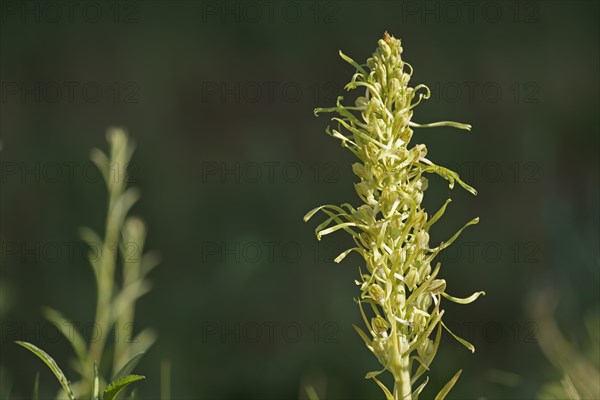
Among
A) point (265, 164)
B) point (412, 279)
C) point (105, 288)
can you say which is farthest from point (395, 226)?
point (265, 164)

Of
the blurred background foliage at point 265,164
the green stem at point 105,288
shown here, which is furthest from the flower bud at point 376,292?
the blurred background foliage at point 265,164

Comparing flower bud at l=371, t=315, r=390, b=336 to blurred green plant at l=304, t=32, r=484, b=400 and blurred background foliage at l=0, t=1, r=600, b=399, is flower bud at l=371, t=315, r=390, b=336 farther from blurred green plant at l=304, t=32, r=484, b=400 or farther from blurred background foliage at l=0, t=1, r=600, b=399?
blurred background foliage at l=0, t=1, r=600, b=399

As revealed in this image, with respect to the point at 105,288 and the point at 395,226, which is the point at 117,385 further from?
the point at 105,288

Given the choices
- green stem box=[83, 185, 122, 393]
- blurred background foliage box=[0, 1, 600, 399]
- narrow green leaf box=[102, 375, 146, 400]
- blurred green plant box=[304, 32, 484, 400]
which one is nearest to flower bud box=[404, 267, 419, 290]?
blurred green plant box=[304, 32, 484, 400]

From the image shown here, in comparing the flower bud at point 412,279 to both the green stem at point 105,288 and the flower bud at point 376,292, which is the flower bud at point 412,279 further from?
the green stem at point 105,288

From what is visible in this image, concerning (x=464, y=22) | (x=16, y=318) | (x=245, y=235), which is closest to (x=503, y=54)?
(x=464, y=22)

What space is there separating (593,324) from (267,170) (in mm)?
1224

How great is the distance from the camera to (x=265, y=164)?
1810 mm

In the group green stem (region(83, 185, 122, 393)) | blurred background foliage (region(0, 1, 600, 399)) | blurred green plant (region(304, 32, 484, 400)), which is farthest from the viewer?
blurred background foliage (region(0, 1, 600, 399))

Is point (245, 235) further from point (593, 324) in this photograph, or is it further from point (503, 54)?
point (593, 324)

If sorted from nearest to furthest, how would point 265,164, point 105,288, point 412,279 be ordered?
point 412,279
point 105,288
point 265,164

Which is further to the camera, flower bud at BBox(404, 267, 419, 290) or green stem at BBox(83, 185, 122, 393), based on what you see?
green stem at BBox(83, 185, 122, 393)

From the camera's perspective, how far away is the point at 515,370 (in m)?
1.42

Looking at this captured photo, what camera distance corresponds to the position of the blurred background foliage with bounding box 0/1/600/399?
149cm
